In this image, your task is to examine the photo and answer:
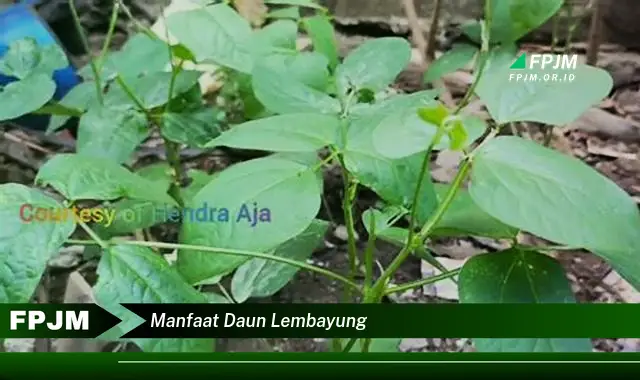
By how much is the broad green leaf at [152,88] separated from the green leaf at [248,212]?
0.18 meters

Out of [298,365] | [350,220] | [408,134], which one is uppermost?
[408,134]

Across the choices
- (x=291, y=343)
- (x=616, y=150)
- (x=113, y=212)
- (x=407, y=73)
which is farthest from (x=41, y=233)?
(x=616, y=150)

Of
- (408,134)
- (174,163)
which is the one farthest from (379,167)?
(174,163)

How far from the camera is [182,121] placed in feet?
2.31

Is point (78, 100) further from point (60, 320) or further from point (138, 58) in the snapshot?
point (60, 320)

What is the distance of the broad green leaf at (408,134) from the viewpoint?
1.63 feet

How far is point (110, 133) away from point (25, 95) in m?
0.07

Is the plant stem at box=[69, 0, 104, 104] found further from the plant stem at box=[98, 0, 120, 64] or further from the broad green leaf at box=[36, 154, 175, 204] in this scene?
the broad green leaf at box=[36, 154, 175, 204]

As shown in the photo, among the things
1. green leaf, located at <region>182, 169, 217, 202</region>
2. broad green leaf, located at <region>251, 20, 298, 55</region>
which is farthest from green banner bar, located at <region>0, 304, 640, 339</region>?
broad green leaf, located at <region>251, 20, 298, 55</region>

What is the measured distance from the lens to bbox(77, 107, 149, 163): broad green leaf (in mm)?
655

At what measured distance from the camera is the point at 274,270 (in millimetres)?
663

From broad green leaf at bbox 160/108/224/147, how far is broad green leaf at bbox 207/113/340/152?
15cm

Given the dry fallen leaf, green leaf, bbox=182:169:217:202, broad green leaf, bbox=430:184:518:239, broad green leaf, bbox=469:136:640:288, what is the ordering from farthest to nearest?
the dry fallen leaf → green leaf, bbox=182:169:217:202 → broad green leaf, bbox=430:184:518:239 → broad green leaf, bbox=469:136:640:288

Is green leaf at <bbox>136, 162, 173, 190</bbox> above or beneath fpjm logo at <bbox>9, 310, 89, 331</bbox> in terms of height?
above
